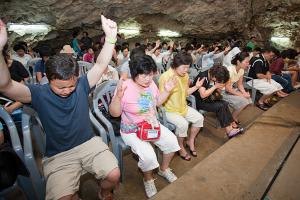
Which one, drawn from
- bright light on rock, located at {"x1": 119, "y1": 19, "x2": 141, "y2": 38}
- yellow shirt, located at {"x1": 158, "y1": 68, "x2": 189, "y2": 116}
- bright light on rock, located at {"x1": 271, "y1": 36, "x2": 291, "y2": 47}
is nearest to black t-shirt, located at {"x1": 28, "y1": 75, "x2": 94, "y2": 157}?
yellow shirt, located at {"x1": 158, "y1": 68, "x2": 189, "y2": 116}

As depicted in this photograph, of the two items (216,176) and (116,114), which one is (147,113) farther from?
(216,176)

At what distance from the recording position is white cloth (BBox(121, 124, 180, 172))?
2236mm

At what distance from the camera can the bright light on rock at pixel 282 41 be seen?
12.2 metres

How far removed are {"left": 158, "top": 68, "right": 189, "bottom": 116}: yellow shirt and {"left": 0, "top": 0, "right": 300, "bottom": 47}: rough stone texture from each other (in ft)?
22.2

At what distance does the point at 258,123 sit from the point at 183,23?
9256 millimetres

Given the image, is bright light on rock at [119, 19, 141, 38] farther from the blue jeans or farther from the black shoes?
the black shoes

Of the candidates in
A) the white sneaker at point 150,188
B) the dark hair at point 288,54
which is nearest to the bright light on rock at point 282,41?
the dark hair at point 288,54

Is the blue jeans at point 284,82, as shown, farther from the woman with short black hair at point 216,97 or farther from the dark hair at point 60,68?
the dark hair at point 60,68

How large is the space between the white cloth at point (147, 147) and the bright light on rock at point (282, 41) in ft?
40.9

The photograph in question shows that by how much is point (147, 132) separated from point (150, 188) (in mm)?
594

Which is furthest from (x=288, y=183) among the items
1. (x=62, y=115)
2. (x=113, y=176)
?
(x=62, y=115)

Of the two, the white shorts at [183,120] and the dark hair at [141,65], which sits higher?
the dark hair at [141,65]

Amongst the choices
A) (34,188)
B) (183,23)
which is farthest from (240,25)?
(34,188)

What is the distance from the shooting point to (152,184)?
2400 mm
